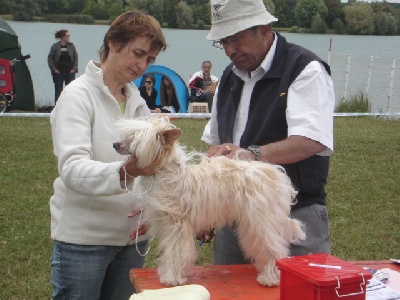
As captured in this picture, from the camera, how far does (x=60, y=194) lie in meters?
2.39

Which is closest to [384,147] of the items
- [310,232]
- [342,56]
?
[310,232]

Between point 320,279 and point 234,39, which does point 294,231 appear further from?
point 234,39

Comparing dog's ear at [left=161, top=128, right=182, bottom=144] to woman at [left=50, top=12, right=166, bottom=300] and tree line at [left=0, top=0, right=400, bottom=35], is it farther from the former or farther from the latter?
tree line at [left=0, top=0, right=400, bottom=35]

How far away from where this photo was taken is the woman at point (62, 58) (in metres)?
13.8

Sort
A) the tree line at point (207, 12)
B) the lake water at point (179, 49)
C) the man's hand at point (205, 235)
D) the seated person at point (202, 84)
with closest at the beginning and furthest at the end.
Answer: the man's hand at point (205, 235), the tree line at point (207, 12), the seated person at point (202, 84), the lake water at point (179, 49)

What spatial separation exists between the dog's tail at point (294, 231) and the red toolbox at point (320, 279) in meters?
0.20

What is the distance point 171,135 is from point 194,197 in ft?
0.81

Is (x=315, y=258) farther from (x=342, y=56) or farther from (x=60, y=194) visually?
(x=342, y=56)

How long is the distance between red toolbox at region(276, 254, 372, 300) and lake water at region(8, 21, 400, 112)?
45.5 ft

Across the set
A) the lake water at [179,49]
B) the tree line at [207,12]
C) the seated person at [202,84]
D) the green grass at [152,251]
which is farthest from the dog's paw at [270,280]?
the lake water at [179,49]

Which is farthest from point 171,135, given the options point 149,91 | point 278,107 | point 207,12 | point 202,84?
point 202,84

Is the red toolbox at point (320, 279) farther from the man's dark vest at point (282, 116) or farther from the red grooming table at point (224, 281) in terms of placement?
the man's dark vest at point (282, 116)

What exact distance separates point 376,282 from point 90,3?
1418cm

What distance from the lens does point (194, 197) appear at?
2143mm
